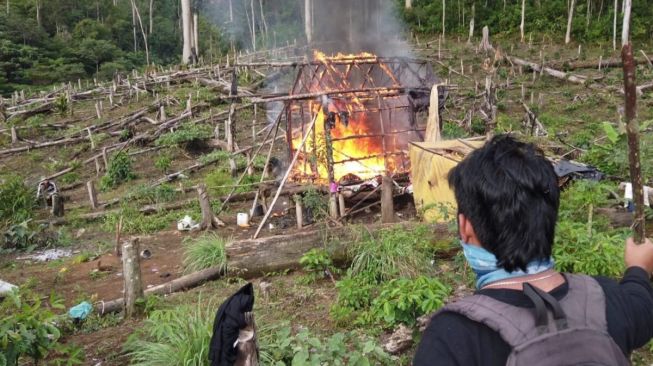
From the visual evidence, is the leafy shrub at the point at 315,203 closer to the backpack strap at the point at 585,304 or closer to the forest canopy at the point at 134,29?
the backpack strap at the point at 585,304

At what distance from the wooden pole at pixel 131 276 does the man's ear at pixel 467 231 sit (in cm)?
558

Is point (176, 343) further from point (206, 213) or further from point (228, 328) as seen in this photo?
point (206, 213)

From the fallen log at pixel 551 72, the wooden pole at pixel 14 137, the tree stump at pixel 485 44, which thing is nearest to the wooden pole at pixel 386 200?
the wooden pole at pixel 14 137

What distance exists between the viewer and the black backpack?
143 cm

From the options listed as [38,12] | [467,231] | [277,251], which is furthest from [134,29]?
[467,231]

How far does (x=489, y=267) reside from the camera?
1.72 meters

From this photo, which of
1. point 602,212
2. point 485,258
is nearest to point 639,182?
point 485,258

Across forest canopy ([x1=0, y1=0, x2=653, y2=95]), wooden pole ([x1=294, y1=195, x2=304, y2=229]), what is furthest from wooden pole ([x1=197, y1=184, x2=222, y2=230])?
forest canopy ([x1=0, y1=0, x2=653, y2=95])

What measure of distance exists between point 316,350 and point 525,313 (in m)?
3.52

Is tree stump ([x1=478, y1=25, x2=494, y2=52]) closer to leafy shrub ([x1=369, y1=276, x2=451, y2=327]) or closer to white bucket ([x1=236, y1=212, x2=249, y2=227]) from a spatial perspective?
white bucket ([x1=236, y1=212, x2=249, y2=227])

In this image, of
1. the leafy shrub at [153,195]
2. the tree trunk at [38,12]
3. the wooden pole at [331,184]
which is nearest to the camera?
the wooden pole at [331,184]

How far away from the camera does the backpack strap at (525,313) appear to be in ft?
4.78

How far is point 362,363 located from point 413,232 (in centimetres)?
367

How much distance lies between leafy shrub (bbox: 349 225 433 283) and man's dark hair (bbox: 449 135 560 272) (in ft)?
16.2
